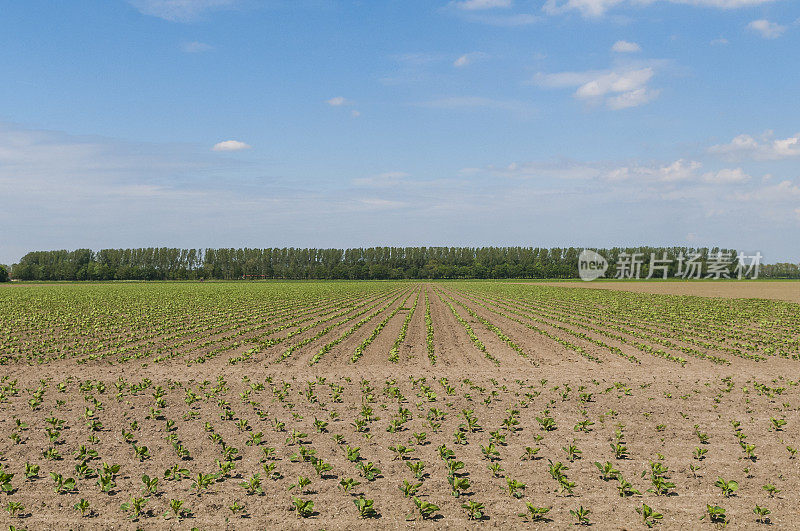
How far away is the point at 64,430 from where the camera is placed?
10164 millimetres

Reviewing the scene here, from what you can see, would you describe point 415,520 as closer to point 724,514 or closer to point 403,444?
point 403,444

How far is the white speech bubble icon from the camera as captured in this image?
166625mm

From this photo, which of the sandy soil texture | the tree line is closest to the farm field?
the sandy soil texture

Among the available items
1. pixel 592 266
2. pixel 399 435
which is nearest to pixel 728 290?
pixel 399 435

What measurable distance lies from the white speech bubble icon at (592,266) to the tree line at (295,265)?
2.95 meters

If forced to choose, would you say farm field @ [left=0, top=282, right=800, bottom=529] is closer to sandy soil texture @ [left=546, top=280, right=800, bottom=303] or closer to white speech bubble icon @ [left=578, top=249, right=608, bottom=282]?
sandy soil texture @ [left=546, top=280, right=800, bottom=303]

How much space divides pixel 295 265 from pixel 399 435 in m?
182

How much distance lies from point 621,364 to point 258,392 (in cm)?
1198

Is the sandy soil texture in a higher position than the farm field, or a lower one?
higher

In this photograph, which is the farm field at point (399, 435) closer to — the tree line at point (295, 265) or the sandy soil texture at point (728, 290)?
the sandy soil texture at point (728, 290)

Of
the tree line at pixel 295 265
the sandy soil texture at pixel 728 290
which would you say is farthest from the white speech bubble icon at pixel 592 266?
the sandy soil texture at pixel 728 290

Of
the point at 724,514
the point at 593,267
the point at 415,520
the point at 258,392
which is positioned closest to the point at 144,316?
the point at 258,392

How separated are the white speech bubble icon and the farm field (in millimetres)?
152490

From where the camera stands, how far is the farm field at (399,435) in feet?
22.3
